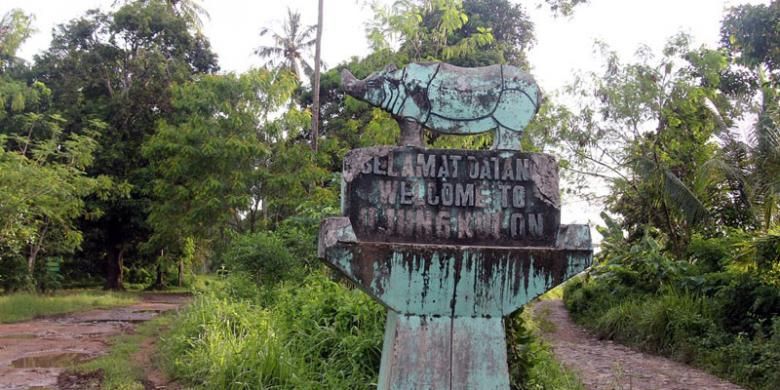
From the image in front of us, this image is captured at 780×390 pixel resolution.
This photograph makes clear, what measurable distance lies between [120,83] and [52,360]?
15.0 metres

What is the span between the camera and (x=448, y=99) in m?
3.91

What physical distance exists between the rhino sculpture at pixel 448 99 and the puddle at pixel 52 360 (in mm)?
6222

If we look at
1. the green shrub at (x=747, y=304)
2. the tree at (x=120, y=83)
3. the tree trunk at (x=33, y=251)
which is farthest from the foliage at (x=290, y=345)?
the tree at (x=120, y=83)

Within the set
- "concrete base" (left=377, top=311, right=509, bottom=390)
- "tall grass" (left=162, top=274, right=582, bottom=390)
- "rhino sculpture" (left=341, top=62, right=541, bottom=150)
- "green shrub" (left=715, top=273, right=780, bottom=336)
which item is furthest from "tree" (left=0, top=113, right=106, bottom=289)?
"green shrub" (left=715, top=273, right=780, bottom=336)

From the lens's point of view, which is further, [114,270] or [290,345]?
[114,270]

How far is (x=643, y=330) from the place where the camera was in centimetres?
1034

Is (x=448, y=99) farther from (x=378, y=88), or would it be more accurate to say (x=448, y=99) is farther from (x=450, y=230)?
(x=450, y=230)

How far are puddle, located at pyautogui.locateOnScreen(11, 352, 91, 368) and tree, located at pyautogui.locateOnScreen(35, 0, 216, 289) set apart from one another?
1194cm

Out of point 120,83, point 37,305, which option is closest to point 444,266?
point 37,305

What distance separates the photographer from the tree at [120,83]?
20516 millimetres

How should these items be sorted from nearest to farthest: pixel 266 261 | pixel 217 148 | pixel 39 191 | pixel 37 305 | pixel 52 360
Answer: pixel 52 360, pixel 266 261, pixel 39 191, pixel 217 148, pixel 37 305

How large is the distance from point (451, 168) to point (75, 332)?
9.80 metres

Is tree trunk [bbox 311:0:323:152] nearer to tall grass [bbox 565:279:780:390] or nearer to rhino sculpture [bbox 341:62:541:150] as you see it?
tall grass [bbox 565:279:780:390]

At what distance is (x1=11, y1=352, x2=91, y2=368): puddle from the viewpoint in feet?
26.5
